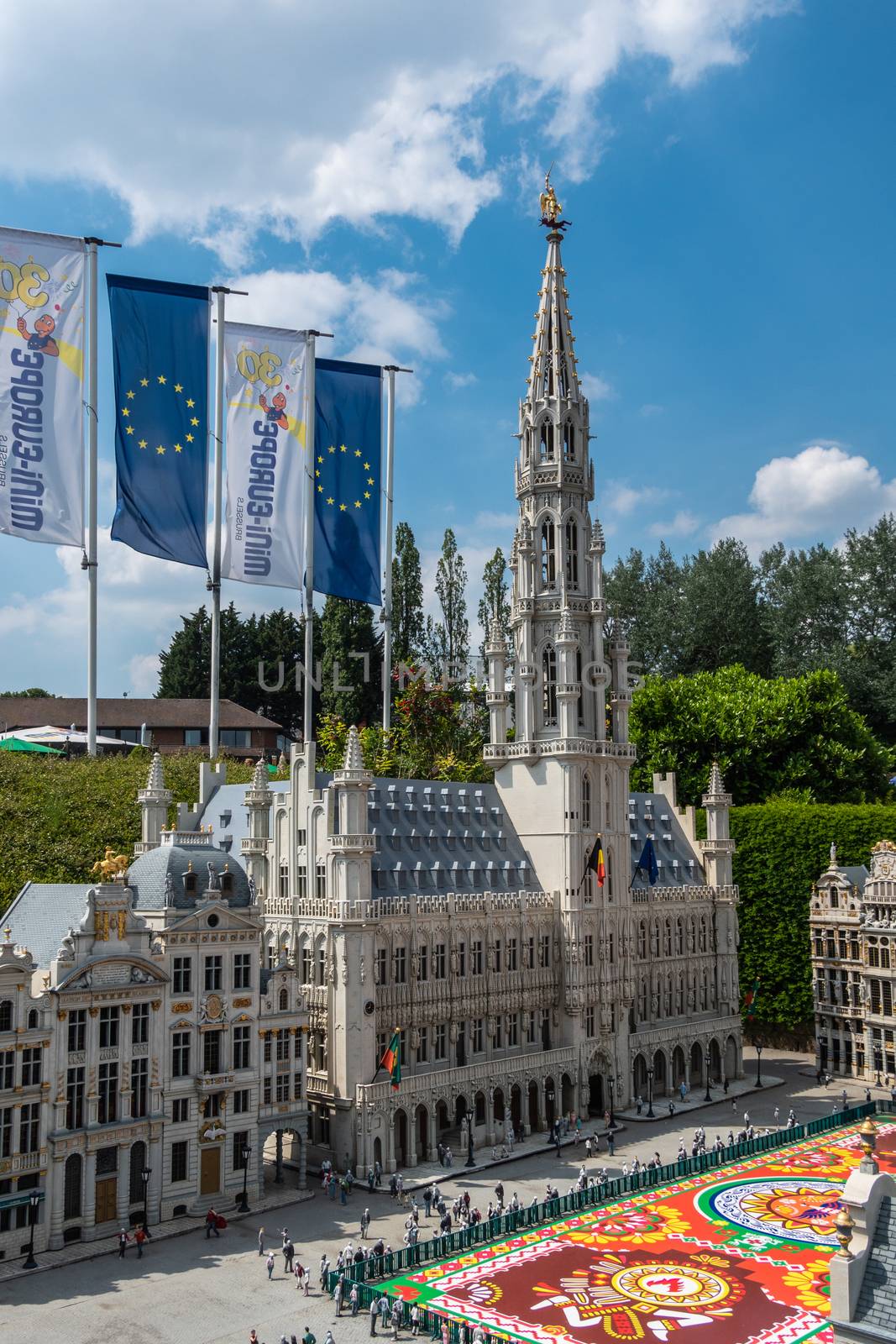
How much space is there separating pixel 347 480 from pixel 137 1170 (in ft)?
165

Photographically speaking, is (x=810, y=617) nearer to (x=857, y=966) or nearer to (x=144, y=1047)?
(x=857, y=966)

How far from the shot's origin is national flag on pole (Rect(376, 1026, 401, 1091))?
223 ft

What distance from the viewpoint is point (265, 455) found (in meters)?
86.1

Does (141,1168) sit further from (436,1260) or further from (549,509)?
(549,509)

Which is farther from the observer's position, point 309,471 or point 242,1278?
point 309,471

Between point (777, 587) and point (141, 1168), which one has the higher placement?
point (777, 587)

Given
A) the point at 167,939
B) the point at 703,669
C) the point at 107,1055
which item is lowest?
the point at 107,1055

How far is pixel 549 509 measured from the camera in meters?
88.2

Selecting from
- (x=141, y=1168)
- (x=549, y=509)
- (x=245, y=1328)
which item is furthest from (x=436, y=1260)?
(x=549, y=509)

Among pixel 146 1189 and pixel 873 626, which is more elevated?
pixel 873 626

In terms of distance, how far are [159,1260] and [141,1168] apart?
550 centimetres

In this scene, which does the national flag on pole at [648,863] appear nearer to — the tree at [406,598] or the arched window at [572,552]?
the arched window at [572,552]

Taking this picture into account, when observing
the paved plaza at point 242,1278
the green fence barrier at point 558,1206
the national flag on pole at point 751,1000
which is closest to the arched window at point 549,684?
the national flag on pole at point 751,1000


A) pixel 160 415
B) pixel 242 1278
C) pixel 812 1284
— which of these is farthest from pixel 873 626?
pixel 242 1278
